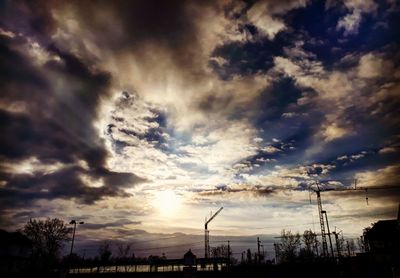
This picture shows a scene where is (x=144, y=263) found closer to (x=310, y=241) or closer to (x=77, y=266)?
(x=77, y=266)

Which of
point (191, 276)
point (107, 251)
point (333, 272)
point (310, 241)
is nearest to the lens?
point (191, 276)

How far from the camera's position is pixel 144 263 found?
9306 cm

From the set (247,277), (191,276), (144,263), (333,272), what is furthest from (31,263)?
(333,272)

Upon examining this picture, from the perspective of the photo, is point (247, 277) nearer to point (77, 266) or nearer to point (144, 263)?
point (144, 263)

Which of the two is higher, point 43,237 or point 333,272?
point 43,237

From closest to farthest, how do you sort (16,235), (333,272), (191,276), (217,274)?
(191,276)
(333,272)
(217,274)
(16,235)

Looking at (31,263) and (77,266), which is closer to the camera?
(31,263)

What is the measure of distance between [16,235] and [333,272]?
290 ft

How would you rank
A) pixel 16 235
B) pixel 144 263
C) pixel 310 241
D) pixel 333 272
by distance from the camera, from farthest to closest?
pixel 310 241
pixel 144 263
pixel 16 235
pixel 333 272

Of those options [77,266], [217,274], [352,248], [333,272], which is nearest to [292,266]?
[333,272]

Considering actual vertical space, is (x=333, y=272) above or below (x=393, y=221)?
below

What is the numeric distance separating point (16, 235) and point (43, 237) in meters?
10.6

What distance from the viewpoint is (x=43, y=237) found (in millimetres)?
96000

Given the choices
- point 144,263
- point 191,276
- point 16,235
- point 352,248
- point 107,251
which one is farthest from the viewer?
point 352,248
